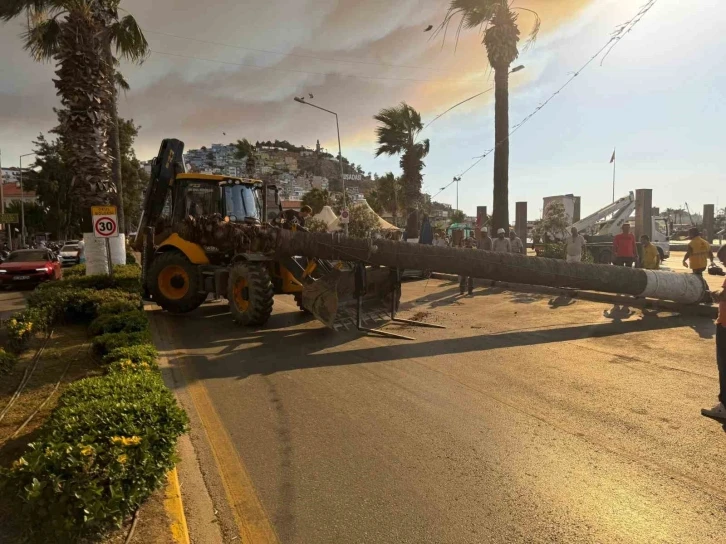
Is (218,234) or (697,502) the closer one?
(697,502)

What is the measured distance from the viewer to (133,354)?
19.0ft

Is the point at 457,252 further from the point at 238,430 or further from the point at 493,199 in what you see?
the point at 493,199

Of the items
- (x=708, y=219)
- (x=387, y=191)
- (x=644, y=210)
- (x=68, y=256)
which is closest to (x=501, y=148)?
(x=644, y=210)

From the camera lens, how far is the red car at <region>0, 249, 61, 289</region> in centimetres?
1784

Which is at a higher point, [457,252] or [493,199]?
[493,199]

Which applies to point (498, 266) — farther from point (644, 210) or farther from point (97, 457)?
point (644, 210)

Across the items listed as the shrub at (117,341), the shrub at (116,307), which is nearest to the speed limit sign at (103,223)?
the shrub at (116,307)

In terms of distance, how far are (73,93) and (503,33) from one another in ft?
44.5

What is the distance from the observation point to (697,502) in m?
3.49

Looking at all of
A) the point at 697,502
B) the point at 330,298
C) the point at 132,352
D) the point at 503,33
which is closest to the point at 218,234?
the point at 330,298

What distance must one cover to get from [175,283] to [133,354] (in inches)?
255

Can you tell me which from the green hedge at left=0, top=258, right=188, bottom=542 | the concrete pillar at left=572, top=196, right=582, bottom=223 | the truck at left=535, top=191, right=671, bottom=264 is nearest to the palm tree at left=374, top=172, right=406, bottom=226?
the concrete pillar at left=572, top=196, right=582, bottom=223

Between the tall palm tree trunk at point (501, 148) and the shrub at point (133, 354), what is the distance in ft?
47.7

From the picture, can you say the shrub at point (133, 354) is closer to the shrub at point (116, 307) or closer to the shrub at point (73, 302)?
the shrub at point (116, 307)
